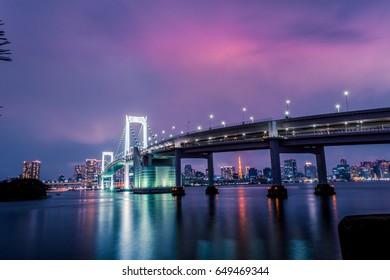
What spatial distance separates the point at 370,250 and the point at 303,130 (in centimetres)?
5513

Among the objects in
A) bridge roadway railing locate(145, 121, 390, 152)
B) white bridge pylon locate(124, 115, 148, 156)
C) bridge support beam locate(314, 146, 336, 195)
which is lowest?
bridge support beam locate(314, 146, 336, 195)

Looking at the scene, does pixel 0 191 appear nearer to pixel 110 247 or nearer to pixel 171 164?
pixel 171 164

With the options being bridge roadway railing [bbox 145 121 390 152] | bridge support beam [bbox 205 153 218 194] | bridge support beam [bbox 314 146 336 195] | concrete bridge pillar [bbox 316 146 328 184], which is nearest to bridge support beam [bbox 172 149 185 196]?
bridge roadway railing [bbox 145 121 390 152]

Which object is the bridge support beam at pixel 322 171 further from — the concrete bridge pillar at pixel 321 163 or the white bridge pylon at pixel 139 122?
the white bridge pylon at pixel 139 122

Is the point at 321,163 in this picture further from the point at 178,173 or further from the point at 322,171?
the point at 178,173

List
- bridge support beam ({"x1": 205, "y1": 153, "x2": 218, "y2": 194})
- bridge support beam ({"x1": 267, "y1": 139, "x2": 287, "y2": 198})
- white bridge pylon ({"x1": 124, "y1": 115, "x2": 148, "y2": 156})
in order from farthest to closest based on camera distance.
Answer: white bridge pylon ({"x1": 124, "y1": 115, "x2": 148, "y2": 156}), bridge support beam ({"x1": 205, "y1": 153, "x2": 218, "y2": 194}), bridge support beam ({"x1": 267, "y1": 139, "x2": 287, "y2": 198})

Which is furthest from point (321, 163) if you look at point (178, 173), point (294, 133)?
point (178, 173)

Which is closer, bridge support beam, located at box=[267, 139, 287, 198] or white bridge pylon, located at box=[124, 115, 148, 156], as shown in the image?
bridge support beam, located at box=[267, 139, 287, 198]

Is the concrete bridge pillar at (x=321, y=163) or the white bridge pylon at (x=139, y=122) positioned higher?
the white bridge pylon at (x=139, y=122)

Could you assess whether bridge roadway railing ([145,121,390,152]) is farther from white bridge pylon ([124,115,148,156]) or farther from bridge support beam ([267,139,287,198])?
white bridge pylon ([124,115,148,156])

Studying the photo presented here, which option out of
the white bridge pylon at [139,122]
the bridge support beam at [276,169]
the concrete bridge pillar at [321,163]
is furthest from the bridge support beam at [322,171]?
the white bridge pylon at [139,122]

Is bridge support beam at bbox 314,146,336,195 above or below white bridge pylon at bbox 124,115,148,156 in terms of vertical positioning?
below

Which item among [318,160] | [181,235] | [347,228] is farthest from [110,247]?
[318,160]

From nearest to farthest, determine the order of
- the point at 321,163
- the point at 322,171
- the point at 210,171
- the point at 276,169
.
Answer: the point at 276,169
the point at 321,163
the point at 322,171
the point at 210,171
